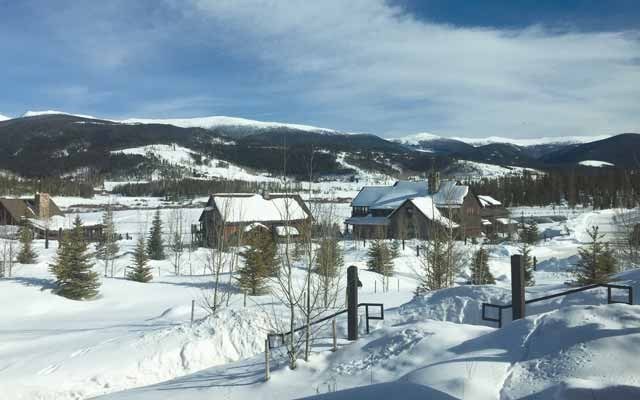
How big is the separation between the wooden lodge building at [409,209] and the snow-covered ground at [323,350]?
29037mm

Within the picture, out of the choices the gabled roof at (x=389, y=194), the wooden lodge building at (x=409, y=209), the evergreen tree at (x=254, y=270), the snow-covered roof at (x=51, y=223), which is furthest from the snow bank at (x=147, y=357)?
the gabled roof at (x=389, y=194)

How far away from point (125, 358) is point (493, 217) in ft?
185

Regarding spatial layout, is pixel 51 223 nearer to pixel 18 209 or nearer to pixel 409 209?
pixel 18 209

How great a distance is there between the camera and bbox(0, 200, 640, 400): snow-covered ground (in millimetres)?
6602

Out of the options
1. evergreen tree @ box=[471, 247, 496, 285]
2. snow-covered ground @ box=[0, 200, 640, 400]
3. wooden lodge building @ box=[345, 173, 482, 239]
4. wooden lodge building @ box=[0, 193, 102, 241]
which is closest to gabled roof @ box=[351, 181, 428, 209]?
wooden lodge building @ box=[345, 173, 482, 239]

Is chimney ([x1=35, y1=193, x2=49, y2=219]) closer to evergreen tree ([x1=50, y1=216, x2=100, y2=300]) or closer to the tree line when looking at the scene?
evergreen tree ([x1=50, y1=216, x2=100, y2=300])

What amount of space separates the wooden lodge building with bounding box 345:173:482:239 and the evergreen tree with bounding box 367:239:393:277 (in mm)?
13819

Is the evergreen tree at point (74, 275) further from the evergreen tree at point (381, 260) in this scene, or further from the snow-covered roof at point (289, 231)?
the evergreen tree at point (381, 260)

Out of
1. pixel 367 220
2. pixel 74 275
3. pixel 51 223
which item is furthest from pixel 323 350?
pixel 51 223

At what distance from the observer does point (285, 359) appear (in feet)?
36.2

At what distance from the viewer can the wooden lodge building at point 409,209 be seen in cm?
5419

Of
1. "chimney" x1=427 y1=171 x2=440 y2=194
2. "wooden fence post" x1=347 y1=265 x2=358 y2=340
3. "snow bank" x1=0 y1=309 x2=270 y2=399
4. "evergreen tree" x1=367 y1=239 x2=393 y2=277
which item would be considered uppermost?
"chimney" x1=427 y1=171 x2=440 y2=194

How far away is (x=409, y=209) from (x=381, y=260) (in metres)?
24.6

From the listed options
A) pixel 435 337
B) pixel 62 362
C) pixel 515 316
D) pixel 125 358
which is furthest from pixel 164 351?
pixel 515 316
